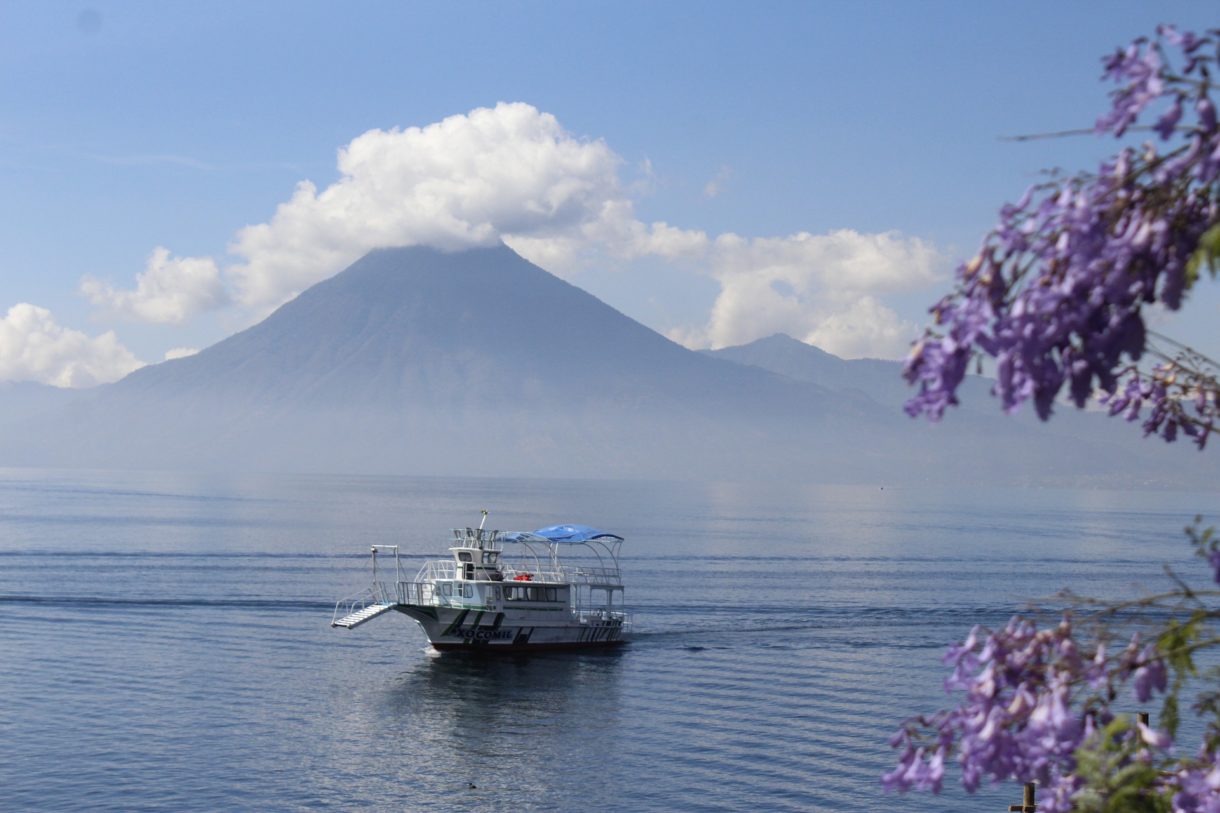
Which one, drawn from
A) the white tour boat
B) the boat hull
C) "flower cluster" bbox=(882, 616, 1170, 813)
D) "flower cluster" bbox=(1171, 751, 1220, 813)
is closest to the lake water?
the boat hull

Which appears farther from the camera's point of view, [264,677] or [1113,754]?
[264,677]

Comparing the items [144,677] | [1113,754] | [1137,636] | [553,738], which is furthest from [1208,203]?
[144,677]

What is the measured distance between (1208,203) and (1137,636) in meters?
3.17

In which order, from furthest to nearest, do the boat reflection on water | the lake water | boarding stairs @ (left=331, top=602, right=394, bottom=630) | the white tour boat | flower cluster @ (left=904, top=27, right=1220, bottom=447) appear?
the white tour boat → boarding stairs @ (left=331, top=602, right=394, bottom=630) → the boat reflection on water → the lake water → flower cluster @ (left=904, top=27, right=1220, bottom=447)

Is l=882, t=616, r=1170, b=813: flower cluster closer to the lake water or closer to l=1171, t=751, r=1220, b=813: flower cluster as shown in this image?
l=1171, t=751, r=1220, b=813: flower cluster

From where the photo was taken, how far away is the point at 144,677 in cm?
6800

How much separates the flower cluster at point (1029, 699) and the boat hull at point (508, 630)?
70687mm

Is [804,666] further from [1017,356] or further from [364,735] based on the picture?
[1017,356]

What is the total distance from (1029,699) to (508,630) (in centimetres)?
7285

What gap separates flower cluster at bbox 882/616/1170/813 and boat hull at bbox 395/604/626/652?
232 feet

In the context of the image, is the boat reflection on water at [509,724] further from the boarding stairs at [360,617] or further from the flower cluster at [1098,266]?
the flower cluster at [1098,266]

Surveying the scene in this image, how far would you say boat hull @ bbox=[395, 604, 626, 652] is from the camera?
3086 inches

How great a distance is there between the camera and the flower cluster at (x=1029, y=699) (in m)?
8.50

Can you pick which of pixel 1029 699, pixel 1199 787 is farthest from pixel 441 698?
pixel 1029 699
